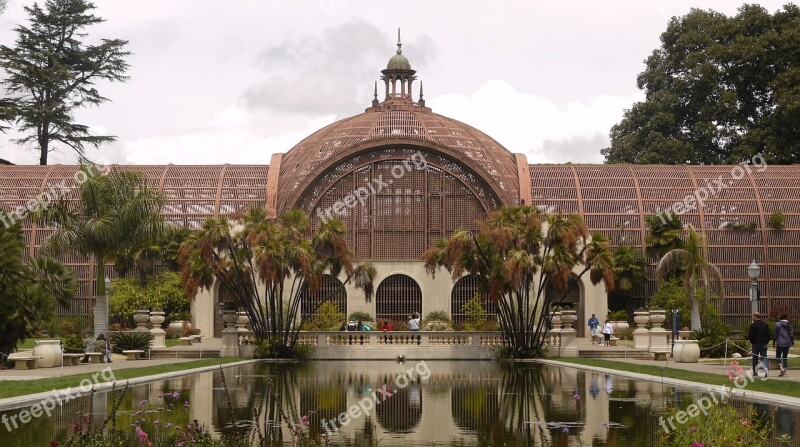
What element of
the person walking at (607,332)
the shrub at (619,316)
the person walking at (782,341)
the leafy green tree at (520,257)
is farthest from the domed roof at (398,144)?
the person walking at (782,341)

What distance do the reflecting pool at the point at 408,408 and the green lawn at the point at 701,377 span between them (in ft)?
4.15

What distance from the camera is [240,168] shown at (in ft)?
Answer: 193

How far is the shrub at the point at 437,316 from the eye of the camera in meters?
52.8

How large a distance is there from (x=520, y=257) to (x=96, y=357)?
45.7 ft

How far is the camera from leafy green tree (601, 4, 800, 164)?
66.9m

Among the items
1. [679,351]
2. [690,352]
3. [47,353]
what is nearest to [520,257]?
[679,351]

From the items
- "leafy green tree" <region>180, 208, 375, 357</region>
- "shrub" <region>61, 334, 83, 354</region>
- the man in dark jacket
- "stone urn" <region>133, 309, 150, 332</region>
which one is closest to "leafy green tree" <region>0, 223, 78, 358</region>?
"shrub" <region>61, 334, 83, 354</region>

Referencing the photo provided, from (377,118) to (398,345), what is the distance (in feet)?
56.7

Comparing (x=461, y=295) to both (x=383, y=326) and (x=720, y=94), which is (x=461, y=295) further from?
(x=720, y=94)

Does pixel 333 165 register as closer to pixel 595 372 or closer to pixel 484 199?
pixel 484 199

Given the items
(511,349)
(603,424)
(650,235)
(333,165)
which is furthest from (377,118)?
(603,424)

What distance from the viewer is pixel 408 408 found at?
2041cm

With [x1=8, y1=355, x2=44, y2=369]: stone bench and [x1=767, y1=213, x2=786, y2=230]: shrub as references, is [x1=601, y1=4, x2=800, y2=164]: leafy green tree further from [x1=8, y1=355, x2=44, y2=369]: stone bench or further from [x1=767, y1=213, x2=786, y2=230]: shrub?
[x1=8, y1=355, x2=44, y2=369]: stone bench

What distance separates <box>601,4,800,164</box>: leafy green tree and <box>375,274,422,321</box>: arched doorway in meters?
21.8
